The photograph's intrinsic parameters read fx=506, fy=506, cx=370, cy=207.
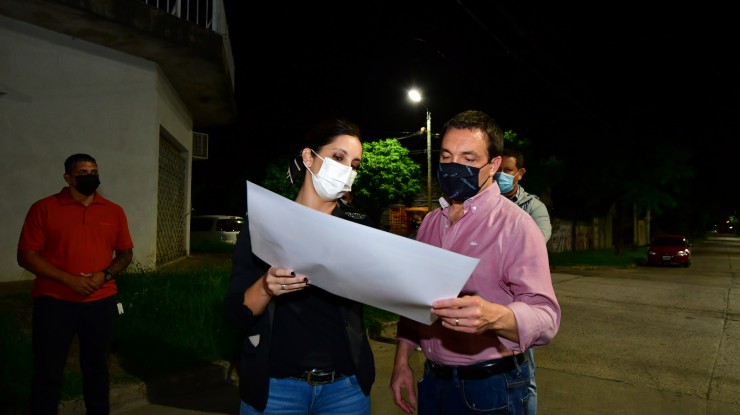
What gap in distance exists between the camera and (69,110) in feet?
24.4

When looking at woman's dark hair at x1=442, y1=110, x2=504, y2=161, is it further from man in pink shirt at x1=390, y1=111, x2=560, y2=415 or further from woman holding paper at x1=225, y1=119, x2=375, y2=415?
woman holding paper at x1=225, y1=119, x2=375, y2=415

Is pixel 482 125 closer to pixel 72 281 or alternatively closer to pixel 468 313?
pixel 468 313

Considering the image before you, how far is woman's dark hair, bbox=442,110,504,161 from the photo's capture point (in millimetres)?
1920

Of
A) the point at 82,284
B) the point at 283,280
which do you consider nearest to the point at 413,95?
the point at 82,284

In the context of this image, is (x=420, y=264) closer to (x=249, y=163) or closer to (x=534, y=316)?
(x=534, y=316)

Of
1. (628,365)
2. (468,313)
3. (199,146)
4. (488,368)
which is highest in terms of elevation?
(199,146)

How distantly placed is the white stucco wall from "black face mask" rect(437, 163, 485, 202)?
23.2 ft

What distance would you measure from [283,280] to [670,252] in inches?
899

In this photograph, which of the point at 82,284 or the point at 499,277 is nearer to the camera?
the point at 499,277

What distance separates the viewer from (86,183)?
11.4 ft

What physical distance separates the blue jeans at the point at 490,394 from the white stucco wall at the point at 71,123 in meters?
7.22

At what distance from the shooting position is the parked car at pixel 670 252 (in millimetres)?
20366

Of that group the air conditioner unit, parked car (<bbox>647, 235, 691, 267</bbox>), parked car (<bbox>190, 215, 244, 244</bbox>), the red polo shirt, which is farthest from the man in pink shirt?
parked car (<bbox>647, 235, 691, 267</bbox>)

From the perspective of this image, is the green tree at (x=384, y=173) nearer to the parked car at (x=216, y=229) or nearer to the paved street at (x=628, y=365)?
the parked car at (x=216, y=229)
